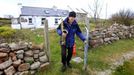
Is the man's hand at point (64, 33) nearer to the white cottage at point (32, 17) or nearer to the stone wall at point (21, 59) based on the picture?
the stone wall at point (21, 59)

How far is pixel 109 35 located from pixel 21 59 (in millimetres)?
5770

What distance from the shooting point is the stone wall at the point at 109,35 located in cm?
841

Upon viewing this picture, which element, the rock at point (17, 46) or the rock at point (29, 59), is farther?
the rock at point (29, 59)

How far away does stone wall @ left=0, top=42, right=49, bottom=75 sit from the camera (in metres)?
4.98

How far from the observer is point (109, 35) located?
9.82m

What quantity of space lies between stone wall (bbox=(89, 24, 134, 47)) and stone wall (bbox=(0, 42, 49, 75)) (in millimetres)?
3108

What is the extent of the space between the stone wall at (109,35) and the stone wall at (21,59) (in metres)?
3.11

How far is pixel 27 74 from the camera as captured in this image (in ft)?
17.0

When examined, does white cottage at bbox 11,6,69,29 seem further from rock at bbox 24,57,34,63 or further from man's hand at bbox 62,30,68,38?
man's hand at bbox 62,30,68,38

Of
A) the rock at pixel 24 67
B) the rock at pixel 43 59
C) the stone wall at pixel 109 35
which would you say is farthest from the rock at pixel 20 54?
the stone wall at pixel 109 35

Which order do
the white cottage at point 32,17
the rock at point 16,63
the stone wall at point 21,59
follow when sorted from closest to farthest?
1. the stone wall at point 21,59
2. the rock at point 16,63
3. the white cottage at point 32,17

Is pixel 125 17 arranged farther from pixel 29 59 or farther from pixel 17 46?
pixel 17 46

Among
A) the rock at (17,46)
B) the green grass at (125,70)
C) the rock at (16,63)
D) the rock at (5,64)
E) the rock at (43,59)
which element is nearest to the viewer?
the rock at (5,64)

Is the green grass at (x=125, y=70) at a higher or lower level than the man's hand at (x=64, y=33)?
lower
